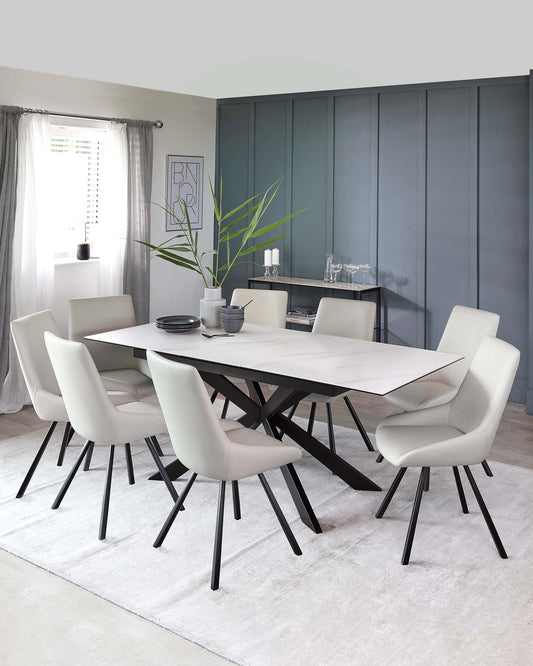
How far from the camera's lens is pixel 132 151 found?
244 inches

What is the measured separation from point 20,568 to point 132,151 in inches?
155

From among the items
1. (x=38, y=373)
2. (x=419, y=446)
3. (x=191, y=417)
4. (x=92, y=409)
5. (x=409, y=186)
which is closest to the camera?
(x=191, y=417)

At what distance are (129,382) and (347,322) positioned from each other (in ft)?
4.57

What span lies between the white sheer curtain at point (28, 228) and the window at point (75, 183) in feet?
0.76

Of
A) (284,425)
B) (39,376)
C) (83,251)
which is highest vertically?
(83,251)

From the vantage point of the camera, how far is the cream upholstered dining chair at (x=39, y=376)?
12.5 feet

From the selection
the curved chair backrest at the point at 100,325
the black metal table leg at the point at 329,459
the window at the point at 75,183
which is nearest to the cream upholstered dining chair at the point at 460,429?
the black metal table leg at the point at 329,459

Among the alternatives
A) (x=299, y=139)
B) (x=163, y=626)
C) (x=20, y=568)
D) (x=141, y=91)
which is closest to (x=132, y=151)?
(x=141, y=91)

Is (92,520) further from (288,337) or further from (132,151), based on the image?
(132,151)

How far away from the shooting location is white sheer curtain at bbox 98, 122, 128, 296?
19.8ft

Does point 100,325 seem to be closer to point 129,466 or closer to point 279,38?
point 129,466

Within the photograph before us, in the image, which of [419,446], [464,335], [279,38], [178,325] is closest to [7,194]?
[178,325]

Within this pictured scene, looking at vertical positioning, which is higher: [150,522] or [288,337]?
[288,337]

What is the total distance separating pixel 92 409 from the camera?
3400 millimetres
